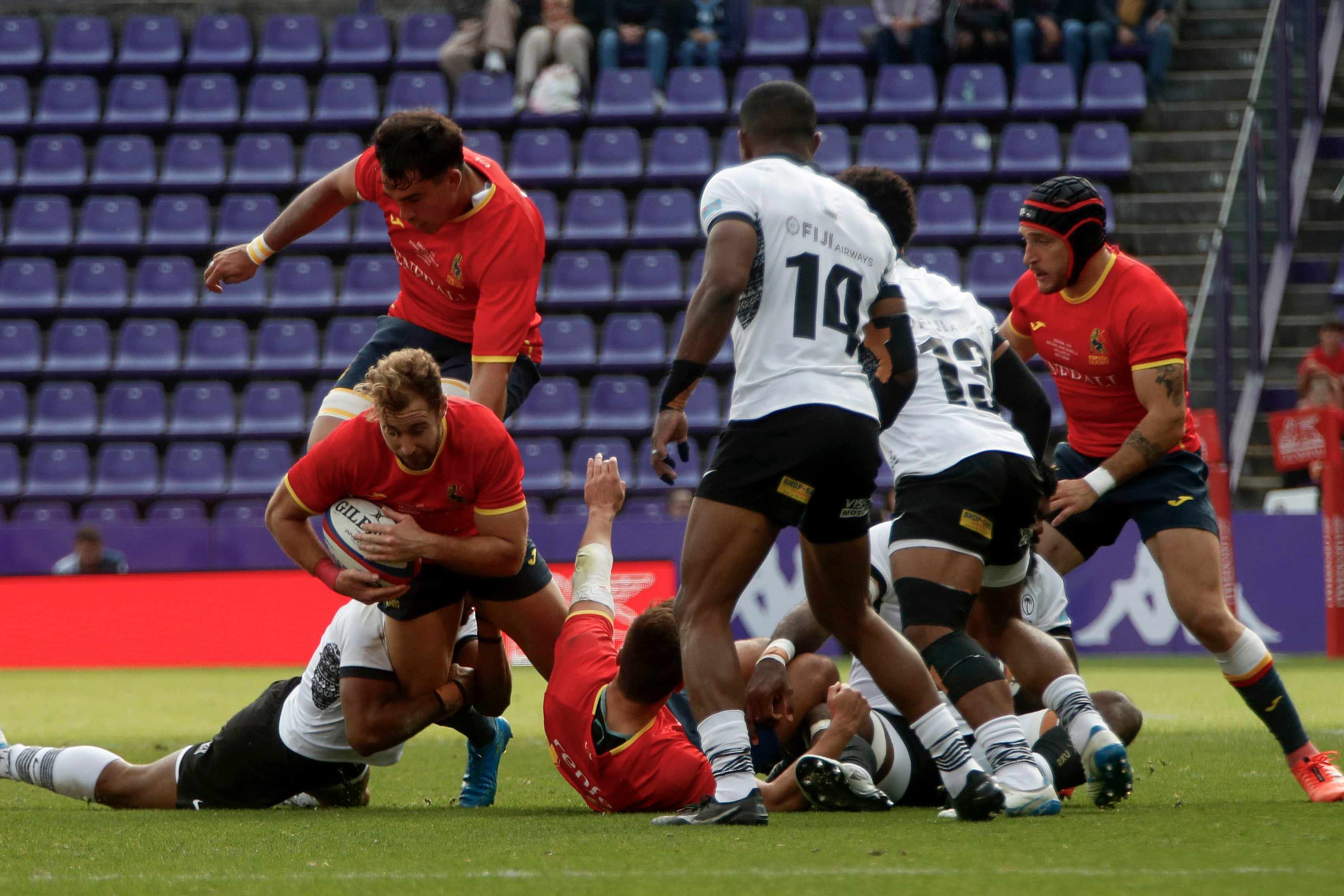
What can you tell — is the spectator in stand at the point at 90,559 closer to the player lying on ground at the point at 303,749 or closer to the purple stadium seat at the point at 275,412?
the purple stadium seat at the point at 275,412

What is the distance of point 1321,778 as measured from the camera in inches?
190

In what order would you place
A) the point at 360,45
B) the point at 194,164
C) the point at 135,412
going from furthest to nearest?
the point at 360,45
the point at 194,164
the point at 135,412

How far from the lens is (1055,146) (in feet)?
51.7

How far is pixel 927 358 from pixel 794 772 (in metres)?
1.41

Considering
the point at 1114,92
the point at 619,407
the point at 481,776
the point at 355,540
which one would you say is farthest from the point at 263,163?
the point at 355,540

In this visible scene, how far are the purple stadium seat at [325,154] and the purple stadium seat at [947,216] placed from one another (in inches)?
230

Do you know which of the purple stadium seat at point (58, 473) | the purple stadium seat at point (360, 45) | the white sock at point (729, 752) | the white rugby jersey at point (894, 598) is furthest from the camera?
the purple stadium seat at point (360, 45)

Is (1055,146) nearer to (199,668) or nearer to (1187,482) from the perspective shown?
(199,668)

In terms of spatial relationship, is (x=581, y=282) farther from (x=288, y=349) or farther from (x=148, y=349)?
(x=148, y=349)

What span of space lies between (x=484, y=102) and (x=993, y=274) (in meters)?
6.08

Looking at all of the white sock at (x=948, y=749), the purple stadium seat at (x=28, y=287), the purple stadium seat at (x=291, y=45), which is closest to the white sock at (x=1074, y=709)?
the white sock at (x=948, y=749)

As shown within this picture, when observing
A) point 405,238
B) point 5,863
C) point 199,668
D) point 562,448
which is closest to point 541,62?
point 562,448

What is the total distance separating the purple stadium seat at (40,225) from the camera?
53.8ft

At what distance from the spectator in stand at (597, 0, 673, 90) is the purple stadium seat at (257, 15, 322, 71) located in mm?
3395
